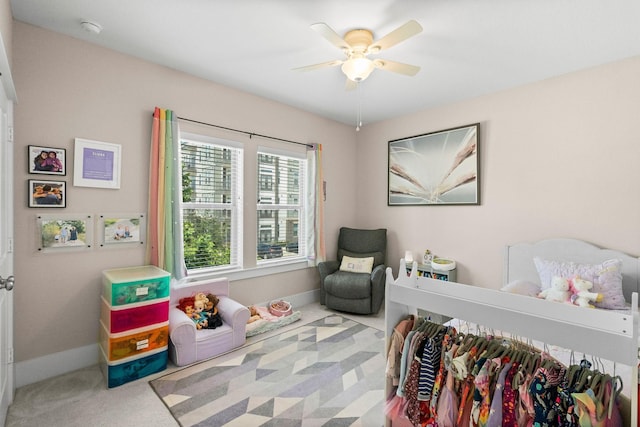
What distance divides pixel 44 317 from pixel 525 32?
13.7 feet

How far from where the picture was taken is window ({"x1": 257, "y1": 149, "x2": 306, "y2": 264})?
3.68m

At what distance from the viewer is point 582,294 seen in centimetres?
230

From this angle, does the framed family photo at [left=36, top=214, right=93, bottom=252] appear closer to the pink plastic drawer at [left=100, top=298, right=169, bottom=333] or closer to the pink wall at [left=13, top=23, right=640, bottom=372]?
the pink wall at [left=13, top=23, right=640, bottom=372]

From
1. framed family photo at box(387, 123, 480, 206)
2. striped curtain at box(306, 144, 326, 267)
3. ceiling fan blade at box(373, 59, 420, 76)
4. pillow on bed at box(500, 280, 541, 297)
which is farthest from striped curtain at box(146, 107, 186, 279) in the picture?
pillow on bed at box(500, 280, 541, 297)

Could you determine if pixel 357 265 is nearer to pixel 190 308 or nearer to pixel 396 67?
pixel 190 308

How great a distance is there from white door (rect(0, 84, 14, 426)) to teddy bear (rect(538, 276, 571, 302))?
3595mm

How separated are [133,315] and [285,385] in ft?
4.05

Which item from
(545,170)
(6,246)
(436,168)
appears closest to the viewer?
(6,246)

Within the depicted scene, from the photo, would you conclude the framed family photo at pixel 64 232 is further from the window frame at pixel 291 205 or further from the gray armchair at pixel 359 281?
the gray armchair at pixel 359 281

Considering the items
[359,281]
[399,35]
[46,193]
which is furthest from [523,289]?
[46,193]

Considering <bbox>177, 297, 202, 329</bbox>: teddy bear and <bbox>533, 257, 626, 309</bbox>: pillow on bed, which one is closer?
<bbox>533, 257, 626, 309</bbox>: pillow on bed

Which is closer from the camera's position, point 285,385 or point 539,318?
point 539,318

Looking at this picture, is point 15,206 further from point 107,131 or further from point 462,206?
point 462,206

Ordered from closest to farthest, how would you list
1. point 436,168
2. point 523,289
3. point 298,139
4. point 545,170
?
point 523,289, point 545,170, point 436,168, point 298,139
